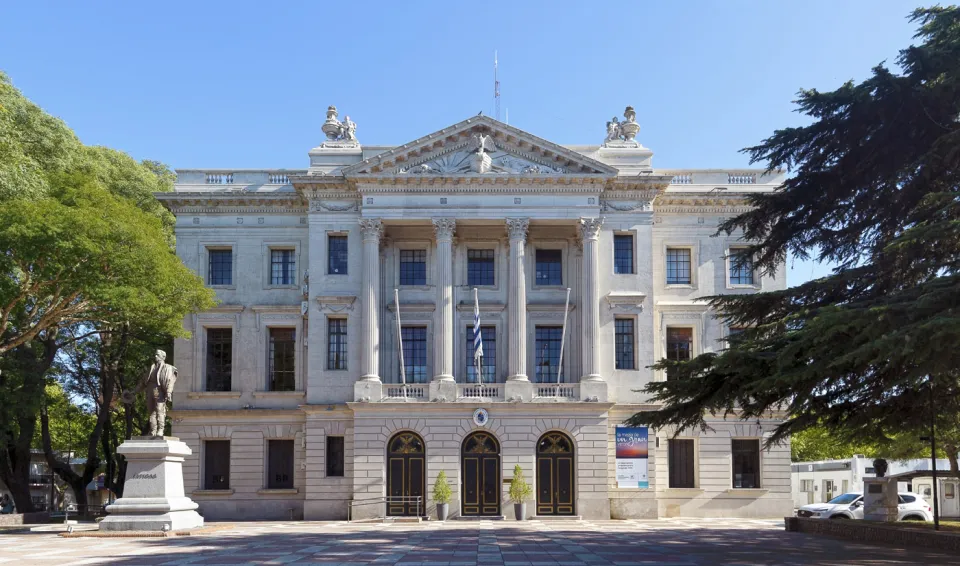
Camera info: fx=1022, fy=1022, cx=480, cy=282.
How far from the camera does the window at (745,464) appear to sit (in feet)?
135

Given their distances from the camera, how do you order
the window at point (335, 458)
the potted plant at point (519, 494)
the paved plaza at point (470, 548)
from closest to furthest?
1. the paved plaza at point (470, 548)
2. the potted plant at point (519, 494)
3. the window at point (335, 458)

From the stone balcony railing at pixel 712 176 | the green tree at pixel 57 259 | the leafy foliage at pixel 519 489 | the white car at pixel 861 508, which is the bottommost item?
the white car at pixel 861 508

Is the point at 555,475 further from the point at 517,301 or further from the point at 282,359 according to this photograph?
the point at 282,359

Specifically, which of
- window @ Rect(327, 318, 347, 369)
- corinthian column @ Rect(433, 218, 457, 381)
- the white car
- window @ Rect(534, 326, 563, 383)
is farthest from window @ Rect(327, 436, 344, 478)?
the white car

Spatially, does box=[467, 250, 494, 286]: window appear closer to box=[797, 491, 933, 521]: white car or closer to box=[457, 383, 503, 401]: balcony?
box=[457, 383, 503, 401]: balcony

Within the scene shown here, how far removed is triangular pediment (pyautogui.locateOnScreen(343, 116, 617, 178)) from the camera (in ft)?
131

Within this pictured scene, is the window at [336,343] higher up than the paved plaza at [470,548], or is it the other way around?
the window at [336,343]

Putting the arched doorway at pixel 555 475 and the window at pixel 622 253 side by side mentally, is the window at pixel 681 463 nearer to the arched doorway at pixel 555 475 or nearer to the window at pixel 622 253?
the arched doorway at pixel 555 475

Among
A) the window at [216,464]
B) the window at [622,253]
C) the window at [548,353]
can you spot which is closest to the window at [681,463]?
the window at [548,353]

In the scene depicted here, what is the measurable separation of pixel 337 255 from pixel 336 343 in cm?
358

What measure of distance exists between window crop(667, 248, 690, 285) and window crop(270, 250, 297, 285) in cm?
1570

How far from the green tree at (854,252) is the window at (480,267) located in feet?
57.7

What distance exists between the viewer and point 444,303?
39906 mm

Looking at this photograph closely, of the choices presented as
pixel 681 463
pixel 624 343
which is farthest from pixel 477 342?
pixel 681 463
